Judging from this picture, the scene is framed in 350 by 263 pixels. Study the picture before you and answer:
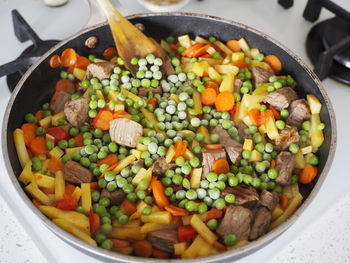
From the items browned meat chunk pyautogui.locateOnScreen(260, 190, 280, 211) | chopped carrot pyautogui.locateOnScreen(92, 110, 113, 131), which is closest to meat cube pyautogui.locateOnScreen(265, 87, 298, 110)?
browned meat chunk pyautogui.locateOnScreen(260, 190, 280, 211)

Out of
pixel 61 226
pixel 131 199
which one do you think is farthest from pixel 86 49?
pixel 61 226

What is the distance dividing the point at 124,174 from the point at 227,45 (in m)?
0.87

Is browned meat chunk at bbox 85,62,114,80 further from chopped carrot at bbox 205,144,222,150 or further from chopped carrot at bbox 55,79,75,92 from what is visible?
chopped carrot at bbox 205,144,222,150

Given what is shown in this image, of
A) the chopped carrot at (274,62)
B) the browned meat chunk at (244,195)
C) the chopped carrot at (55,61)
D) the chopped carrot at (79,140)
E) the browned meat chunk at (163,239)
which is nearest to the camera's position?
the browned meat chunk at (163,239)

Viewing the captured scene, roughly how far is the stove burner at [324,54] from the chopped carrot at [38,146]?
1291mm

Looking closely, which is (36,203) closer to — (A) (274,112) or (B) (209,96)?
(B) (209,96)

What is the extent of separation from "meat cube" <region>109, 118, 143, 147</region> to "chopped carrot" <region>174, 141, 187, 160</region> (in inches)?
6.5

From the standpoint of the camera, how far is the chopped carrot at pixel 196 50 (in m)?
2.12

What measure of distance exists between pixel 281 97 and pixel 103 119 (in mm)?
774

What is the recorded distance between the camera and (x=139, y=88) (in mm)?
2062

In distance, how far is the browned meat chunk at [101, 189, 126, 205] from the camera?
1.69m

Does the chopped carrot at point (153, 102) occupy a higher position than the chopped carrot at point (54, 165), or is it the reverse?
the chopped carrot at point (153, 102)

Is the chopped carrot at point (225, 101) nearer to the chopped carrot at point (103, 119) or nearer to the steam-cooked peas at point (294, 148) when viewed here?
the steam-cooked peas at point (294, 148)

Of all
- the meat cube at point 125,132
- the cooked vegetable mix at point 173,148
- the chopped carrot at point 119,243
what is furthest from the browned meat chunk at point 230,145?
the chopped carrot at point 119,243
